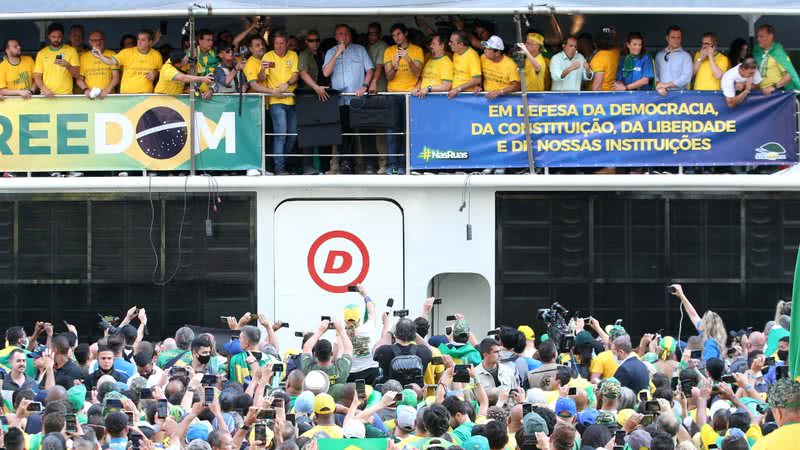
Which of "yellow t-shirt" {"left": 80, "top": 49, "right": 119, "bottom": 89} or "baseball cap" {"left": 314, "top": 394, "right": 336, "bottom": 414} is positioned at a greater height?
"yellow t-shirt" {"left": 80, "top": 49, "right": 119, "bottom": 89}

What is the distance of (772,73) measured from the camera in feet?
67.0

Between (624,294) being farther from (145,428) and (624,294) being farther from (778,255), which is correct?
(145,428)

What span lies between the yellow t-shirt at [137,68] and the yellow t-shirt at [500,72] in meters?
3.56

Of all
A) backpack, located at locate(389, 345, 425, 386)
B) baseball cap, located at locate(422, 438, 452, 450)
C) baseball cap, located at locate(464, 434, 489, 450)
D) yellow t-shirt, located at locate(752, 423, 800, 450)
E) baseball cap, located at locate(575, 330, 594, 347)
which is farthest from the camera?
baseball cap, located at locate(575, 330, 594, 347)

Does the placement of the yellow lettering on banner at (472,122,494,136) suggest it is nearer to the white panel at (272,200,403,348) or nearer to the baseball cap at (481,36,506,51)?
the baseball cap at (481,36,506,51)

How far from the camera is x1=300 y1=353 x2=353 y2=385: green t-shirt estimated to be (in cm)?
1464

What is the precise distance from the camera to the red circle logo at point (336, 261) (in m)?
20.2

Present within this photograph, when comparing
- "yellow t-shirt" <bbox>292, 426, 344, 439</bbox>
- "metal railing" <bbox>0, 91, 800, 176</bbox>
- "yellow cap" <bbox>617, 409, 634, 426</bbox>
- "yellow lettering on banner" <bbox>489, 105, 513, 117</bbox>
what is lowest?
"yellow t-shirt" <bbox>292, 426, 344, 439</bbox>

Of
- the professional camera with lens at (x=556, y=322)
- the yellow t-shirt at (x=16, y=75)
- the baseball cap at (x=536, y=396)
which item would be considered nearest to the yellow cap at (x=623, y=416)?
the baseball cap at (x=536, y=396)

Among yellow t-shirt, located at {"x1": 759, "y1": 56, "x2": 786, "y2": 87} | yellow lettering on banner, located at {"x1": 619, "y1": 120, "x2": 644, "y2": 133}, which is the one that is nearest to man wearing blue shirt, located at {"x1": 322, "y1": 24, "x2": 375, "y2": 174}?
yellow lettering on banner, located at {"x1": 619, "y1": 120, "x2": 644, "y2": 133}

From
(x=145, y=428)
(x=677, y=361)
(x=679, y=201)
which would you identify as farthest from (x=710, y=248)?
(x=145, y=428)

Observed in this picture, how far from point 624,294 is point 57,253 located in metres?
6.18

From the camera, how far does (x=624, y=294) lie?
66.8ft

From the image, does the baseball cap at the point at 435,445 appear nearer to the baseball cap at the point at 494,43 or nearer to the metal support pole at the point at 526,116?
the metal support pole at the point at 526,116
